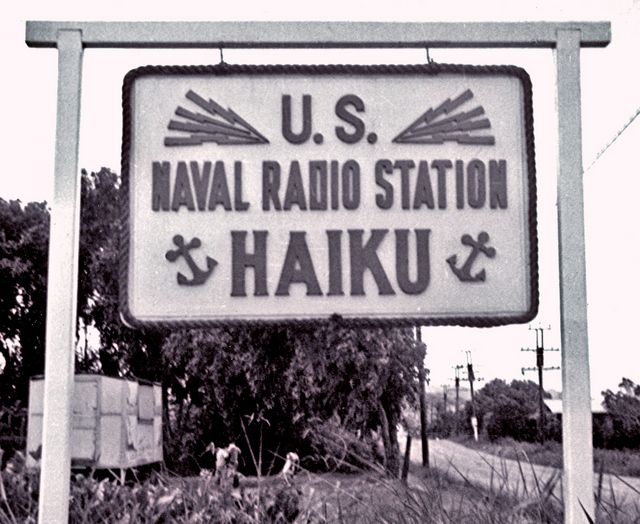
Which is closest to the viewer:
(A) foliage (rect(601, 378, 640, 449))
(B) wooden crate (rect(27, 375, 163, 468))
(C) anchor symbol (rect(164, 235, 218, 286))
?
(C) anchor symbol (rect(164, 235, 218, 286))

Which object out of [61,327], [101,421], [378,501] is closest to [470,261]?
[61,327]

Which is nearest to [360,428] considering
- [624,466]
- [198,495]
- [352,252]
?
[198,495]

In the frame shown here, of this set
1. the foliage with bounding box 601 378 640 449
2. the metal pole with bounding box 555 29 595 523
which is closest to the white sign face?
the metal pole with bounding box 555 29 595 523

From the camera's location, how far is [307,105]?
285 cm

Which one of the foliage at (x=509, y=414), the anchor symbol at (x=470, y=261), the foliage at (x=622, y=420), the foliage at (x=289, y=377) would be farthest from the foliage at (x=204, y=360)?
the foliage at (x=509, y=414)

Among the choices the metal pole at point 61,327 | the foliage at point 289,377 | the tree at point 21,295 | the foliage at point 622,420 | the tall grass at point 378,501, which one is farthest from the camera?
the foliage at point 622,420

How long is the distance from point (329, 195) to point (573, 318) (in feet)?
2.41

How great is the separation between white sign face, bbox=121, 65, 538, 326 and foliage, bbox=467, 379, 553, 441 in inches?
2599

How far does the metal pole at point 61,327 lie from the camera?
2.65 meters

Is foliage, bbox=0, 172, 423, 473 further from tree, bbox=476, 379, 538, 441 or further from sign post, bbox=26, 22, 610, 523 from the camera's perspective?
tree, bbox=476, 379, 538, 441

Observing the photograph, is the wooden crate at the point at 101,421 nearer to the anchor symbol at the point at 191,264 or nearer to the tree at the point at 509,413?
the anchor symbol at the point at 191,264

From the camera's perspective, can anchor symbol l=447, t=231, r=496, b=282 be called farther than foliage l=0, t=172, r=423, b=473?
No

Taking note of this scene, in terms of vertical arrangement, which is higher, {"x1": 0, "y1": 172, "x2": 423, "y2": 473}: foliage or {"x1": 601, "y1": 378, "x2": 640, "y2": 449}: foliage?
{"x1": 0, "y1": 172, "x2": 423, "y2": 473}: foliage

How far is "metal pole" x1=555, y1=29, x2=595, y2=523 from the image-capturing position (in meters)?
2.65
